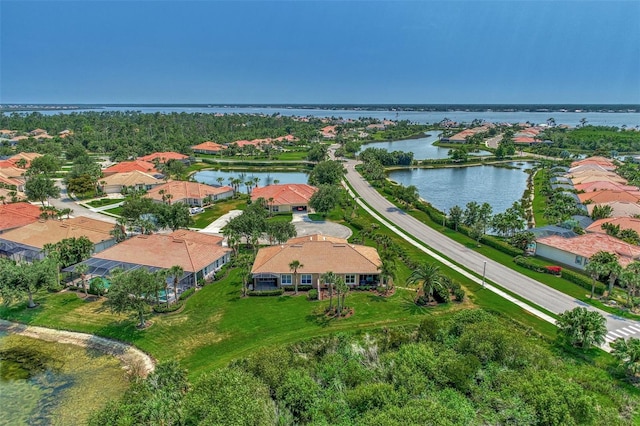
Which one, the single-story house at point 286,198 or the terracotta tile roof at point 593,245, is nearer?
the terracotta tile roof at point 593,245

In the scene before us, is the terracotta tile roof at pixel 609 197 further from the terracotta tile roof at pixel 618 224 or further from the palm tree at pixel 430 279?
the palm tree at pixel 430 279

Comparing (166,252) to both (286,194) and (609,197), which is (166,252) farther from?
(609,197)

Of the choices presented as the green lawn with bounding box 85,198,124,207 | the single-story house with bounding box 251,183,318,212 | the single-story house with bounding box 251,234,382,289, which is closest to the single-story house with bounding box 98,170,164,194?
the green lawn with bounding box 85,198,124,207

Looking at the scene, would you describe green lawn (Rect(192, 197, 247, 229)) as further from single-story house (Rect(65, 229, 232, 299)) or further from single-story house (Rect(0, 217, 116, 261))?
single-story house (Rect(65, 229, 232, 299))

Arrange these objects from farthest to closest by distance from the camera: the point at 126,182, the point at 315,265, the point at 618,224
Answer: the point at 126,182, the point at 618,224, the point at 315,265

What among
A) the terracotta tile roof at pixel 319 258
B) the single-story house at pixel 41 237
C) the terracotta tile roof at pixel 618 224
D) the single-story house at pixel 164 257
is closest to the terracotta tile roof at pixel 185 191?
the single-story house at pixel 41 237

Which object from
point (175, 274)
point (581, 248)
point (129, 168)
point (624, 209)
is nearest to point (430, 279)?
point (581, 248)
